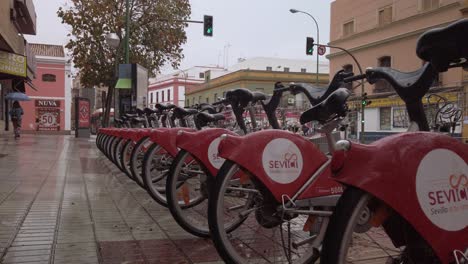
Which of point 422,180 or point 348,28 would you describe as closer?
point 422,180

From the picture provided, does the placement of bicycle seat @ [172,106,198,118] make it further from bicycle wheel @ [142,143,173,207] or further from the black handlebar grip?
the black handlebar grip

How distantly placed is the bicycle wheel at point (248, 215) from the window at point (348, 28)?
34798 mm

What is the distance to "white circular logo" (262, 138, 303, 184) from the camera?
277 centimetres

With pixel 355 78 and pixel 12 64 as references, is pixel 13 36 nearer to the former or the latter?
pixel 12 64

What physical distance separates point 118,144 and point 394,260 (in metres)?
6.97

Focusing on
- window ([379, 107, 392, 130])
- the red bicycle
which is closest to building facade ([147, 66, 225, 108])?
window ([379, 107, 392, 130])

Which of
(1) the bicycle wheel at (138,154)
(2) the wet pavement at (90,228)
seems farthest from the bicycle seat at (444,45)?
(1) the bicycle wheel at (138,154)

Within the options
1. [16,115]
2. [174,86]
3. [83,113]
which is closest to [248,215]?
[16,115]

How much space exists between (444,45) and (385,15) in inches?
1277

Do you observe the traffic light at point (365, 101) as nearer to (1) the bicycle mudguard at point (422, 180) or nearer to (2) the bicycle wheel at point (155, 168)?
(2) the bicycle wheel at point (155, 168)

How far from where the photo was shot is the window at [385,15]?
31.8 m

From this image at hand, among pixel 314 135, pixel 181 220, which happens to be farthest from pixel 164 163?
pixel 314 135

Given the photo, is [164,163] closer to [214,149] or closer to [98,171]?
[214,149]

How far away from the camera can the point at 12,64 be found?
1744cm
